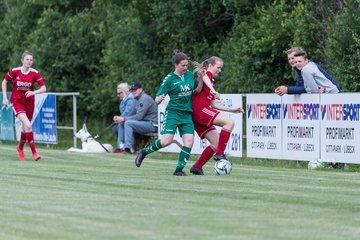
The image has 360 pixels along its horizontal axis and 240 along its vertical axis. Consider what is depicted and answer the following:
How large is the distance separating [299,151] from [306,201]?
24.8ft

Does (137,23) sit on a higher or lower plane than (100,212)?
higher

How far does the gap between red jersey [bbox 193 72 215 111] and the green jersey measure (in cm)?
20

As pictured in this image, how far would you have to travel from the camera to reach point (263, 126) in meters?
20.3

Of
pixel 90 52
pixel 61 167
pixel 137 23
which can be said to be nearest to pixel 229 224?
pixel 61 167

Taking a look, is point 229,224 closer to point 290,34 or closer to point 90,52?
point 290,34

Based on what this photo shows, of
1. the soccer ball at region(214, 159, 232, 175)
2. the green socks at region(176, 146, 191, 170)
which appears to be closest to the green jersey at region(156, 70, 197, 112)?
the green socks at region(176, 146, 191, 170)

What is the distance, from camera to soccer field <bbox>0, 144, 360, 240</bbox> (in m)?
9.34

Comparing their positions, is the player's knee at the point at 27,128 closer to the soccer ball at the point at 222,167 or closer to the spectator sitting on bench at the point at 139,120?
the spectator sitting on bench at the point at 139,120

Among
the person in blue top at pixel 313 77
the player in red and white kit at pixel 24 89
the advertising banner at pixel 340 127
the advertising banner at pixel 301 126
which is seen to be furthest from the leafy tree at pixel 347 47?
the player in red and white kit at pixel 24 89

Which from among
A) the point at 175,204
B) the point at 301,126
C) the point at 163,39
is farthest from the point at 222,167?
the point at 163,39

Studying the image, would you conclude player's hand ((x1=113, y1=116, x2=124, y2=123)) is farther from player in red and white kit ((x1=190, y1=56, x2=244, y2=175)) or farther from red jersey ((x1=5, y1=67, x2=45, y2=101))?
player in red and white kit ((x1=190, y1=56, x2=244, y2=175))

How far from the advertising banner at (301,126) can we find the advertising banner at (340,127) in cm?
19

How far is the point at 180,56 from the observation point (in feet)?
52.0

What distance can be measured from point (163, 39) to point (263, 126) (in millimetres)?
15009
